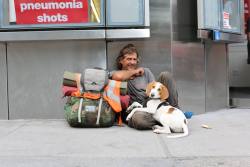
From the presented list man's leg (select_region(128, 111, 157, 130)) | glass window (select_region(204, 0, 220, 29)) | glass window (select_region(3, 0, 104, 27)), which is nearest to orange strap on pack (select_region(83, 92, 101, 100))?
man's leg (select_region(128, 111, 157, 130))

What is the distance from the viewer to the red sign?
7125 mm

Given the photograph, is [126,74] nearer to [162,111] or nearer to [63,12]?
[162,111]

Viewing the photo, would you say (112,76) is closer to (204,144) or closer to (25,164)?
(204,144)

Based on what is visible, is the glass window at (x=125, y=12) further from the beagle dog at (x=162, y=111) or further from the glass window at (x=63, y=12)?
the beagle dog at (x=162, y=111)

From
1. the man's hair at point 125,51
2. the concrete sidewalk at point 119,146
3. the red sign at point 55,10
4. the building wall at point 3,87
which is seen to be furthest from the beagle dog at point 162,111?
the building wall at point 3,87

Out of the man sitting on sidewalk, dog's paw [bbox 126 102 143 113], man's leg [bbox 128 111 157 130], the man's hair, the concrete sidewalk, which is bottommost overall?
the concrete sidewalk

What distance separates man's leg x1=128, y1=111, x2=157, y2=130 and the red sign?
5.90ft

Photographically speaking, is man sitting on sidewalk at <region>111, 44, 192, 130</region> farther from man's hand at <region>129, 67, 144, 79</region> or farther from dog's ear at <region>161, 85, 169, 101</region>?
dog's ear at <region>161, 85, 169, 101</region>

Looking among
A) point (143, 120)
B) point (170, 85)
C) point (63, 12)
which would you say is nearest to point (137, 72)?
point (170, 85)

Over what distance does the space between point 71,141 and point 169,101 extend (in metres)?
1.73

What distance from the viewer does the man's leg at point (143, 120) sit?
6273 mm

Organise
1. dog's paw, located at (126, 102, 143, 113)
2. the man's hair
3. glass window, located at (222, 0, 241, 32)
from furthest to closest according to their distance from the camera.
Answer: glass window, located at (222, 0, 241, 32) → the man's hair → dog's paw, located at (126, 102, 143, 113)

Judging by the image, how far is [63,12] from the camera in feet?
23.4

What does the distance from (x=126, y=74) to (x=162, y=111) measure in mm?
993
